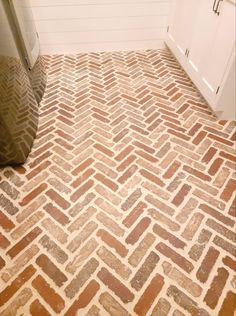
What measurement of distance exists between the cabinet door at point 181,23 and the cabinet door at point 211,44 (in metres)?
0.19

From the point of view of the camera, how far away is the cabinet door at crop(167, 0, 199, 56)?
2.65 m

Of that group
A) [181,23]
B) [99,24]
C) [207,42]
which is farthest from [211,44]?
[99,24]

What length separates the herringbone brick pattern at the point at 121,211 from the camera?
4.13 feet

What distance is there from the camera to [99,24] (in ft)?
10.8

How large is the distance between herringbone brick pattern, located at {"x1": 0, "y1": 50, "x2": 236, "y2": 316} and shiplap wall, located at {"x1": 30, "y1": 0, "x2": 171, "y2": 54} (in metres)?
1.18

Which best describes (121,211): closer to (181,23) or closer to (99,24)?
(181,23)

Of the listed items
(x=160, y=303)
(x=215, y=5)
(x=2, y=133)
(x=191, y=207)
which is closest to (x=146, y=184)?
(x=191, y=207)

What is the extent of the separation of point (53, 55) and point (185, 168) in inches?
110

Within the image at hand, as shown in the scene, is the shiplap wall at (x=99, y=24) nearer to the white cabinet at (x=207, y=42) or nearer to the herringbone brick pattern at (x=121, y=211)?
the white cabinet at (x=207, y=42)

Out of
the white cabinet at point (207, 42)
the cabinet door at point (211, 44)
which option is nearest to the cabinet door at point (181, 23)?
the white cabinet at point (207, 42)

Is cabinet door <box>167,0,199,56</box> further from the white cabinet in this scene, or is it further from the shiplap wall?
the shiplap wall

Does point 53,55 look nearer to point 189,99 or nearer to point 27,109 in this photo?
point 27,109

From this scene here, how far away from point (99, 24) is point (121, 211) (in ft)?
9.50

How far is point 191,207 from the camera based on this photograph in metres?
1.66
